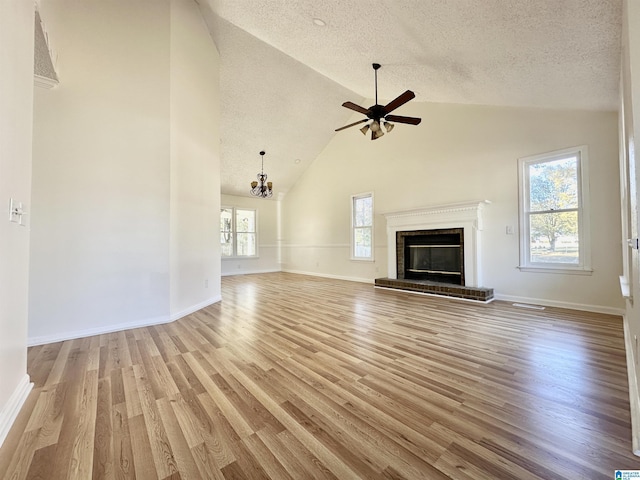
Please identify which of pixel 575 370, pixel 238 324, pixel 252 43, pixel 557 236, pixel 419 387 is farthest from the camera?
pixel 252 43

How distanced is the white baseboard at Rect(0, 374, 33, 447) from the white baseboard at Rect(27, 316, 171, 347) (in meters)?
1.15

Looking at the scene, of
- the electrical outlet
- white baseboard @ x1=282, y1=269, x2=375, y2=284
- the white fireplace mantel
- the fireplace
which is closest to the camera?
the electrical outlet

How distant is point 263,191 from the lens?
691 cm

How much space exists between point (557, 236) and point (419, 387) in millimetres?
3849

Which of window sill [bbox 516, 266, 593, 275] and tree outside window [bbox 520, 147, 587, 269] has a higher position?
tree outside window [bbox 520, 147, 587, 269]

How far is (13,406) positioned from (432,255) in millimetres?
5810

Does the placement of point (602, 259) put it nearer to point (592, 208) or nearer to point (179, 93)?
point (592, 208)

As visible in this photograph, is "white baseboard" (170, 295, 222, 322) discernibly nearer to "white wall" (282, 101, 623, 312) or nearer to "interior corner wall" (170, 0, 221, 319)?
"interior corner wall" (170, 0, 221, 319)

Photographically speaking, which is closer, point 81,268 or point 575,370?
point 575,370

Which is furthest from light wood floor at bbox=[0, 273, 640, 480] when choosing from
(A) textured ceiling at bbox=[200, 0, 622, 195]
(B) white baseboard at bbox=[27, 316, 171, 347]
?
(A) textured ceiling at bbox=[200, 0, 622, 195]

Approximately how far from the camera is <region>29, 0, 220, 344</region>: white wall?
9.43 feet

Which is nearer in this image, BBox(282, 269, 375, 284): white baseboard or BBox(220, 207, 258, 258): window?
BBox(282, 269, 375, 284): white baseboard

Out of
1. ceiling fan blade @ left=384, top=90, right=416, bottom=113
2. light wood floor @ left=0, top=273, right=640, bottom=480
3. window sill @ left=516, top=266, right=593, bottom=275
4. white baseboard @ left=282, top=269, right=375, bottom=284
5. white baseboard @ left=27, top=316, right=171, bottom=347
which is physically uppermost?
ceiling fan blade @ left=384, top=90, right=416, bottom=113

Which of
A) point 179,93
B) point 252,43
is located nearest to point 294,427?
point 179,93
